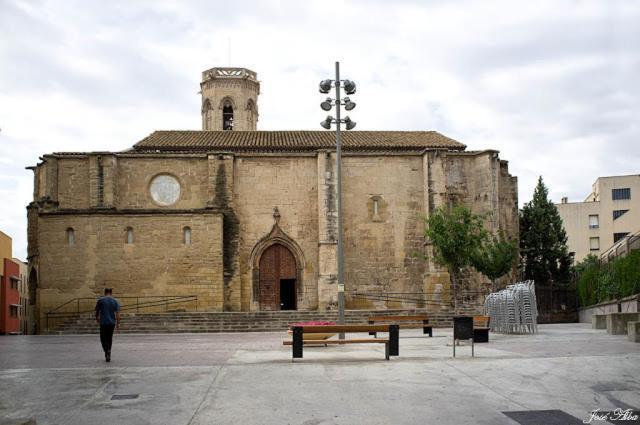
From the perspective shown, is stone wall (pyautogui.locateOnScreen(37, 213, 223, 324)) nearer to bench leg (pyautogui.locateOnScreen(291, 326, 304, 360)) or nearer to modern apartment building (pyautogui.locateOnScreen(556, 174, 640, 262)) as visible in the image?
bench leg (pyautogui.locateOnScreen(291, 326, 304, 360))

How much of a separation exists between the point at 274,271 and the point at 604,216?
42.1m

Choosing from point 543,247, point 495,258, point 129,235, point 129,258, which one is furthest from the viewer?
point 543,247

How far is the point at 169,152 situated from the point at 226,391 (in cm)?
2983

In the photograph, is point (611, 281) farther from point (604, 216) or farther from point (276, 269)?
point (604, 216)

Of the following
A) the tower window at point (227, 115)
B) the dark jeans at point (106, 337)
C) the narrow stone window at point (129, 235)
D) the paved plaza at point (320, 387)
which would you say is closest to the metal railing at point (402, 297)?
the narrow stone window at point (129, 235)

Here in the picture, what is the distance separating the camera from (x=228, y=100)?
2382 inches

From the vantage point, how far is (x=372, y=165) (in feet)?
124

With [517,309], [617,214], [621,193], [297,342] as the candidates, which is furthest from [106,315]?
[621,193]

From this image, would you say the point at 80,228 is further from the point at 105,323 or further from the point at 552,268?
the point at 552,268

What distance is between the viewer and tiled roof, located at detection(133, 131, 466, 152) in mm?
39000

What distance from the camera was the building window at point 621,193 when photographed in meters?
66.6

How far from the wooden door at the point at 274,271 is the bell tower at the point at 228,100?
24.6 meters

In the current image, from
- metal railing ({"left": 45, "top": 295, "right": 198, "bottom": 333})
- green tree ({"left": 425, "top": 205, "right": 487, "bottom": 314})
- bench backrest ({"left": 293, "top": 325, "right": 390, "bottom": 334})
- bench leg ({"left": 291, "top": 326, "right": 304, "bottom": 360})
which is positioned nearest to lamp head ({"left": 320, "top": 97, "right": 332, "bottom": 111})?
bench backrest ({"left": 293, "top": 325, "right": 390, "bottom": 334})

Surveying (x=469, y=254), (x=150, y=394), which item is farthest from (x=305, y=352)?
(x=469, y=254)
